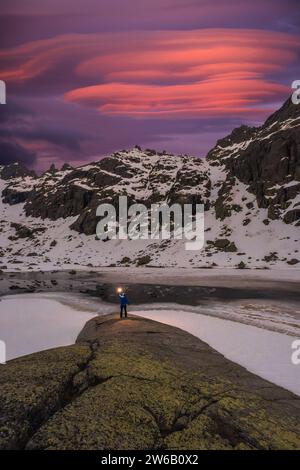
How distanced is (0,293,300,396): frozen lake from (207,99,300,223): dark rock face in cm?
6584

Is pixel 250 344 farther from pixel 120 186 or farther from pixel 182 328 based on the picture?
pixel 120 186

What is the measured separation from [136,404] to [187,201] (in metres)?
101

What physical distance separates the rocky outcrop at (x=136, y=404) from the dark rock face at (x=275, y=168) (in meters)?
77.9

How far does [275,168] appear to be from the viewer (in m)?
96.2

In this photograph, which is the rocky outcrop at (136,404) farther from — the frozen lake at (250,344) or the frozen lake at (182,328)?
the frozen lake at (182,328)

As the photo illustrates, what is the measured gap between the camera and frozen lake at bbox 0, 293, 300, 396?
41.3ft

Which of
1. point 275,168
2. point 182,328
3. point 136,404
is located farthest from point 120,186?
point 136,404

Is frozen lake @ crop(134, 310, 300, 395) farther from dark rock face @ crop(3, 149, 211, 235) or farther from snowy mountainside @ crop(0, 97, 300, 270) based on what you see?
dark rock face @ crop(3, 149, 211, 235)

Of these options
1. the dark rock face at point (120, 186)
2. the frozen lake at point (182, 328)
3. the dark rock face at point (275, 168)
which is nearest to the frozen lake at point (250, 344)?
the frozen lake at point (182, 328)

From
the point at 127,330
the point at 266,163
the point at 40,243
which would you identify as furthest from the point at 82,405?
the point at 40,243

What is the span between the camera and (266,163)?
9969cm

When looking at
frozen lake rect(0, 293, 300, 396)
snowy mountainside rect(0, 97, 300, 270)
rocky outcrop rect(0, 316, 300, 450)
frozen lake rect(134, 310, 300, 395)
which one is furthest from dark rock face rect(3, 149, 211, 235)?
rocky outcrop rect(0, 316, 300, 450)

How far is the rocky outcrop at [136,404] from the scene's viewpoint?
631 cm

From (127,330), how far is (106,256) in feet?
267
